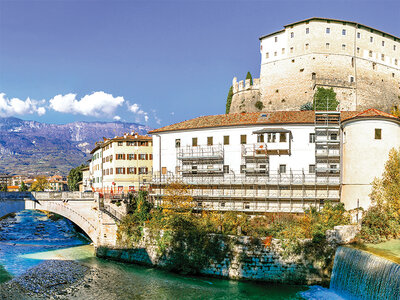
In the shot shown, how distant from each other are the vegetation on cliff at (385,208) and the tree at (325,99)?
2692cm

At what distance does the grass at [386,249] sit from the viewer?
25.4 meters

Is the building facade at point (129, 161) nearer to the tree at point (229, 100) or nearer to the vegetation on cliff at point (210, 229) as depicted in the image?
the vegetation on cliff at point (210, 229)

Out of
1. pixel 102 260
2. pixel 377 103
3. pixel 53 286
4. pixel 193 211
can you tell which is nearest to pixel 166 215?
pixel 193 211

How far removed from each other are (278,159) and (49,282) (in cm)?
2531

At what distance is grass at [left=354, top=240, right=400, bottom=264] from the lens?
25430 mm

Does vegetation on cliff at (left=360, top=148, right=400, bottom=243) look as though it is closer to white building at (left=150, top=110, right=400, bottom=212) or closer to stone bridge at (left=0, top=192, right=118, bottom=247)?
white building at (left=150, top=110, right=400, bottom=212)

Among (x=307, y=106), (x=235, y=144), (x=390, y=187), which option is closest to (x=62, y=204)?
(x=235, y=144)

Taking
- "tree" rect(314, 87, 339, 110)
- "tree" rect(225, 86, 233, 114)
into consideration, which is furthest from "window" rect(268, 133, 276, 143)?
"tree" rect(225, 86, 233, 114)

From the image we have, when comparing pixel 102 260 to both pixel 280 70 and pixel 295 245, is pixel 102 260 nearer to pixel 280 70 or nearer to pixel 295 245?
pixel 295 245

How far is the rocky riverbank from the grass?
21.9 metres

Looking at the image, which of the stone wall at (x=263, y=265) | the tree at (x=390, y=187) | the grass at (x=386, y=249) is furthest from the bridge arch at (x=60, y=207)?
the tree at (x=390, y=187)

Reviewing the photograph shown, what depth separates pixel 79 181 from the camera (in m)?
102

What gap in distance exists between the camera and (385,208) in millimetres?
32500

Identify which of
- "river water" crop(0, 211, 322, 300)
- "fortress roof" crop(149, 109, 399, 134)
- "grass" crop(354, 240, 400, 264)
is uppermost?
"fortress roof" crop(149, 109, 399, 134)
